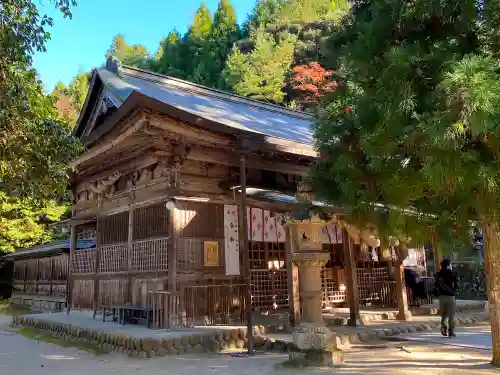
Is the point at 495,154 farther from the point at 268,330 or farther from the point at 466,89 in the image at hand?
the point at 268,330

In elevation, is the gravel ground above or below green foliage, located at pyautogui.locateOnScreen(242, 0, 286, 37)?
below

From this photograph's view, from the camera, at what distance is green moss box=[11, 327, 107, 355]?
29.8 ft

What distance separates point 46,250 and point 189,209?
1316 centimetres

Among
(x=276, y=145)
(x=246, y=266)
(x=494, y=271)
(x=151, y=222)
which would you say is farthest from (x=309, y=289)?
(x=151, y=222)

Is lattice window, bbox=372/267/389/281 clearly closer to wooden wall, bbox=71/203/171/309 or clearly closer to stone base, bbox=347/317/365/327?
stone base, bbox=347/317/365/327

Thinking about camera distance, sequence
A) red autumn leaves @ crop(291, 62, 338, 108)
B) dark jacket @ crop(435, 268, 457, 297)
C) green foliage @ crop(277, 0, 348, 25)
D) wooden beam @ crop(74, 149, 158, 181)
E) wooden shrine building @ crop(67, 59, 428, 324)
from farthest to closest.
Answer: green foliage @ crop(277, 0, 348, 25)
red autumn leaves @ crop(291, 62, 338, 108)
wooden beam @ crop(74, 149, 158, 181)
wooden shrine building @ crop(67, 59, 428, 324)
dark jacket @ crop(435, 268, 457, 297)

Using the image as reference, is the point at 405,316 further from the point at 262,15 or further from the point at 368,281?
the point at 262,15

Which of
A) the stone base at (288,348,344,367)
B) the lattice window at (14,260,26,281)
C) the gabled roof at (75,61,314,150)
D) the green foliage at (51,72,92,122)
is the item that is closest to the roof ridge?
the gabled roof at (75,61,314,150)

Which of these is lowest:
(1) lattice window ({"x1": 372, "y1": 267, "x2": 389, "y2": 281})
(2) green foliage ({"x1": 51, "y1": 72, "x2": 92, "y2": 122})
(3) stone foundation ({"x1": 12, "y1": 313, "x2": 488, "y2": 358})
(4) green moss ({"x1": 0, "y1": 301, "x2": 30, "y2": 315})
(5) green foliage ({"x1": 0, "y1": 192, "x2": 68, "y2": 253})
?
(4) green moss ({"x1": 0, "y1": 301, "x2": 30, "y2": 315})

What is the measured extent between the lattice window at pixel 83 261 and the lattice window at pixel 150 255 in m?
2.92

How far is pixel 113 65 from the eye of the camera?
1450 centimetres

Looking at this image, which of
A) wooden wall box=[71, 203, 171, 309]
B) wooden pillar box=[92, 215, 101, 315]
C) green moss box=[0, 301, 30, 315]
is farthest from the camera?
green moss box=[0, 301, 30, 315]

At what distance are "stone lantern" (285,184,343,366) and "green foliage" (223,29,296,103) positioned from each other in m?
28.8

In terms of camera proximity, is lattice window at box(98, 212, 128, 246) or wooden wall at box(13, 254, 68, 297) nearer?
lattice window at box(98, 212, 128, 246)
